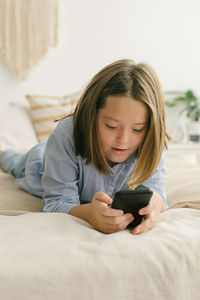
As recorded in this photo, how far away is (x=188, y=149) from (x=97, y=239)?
2217mm

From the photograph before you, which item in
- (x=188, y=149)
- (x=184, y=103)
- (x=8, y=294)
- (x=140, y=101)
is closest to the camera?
(x=8, y=294)

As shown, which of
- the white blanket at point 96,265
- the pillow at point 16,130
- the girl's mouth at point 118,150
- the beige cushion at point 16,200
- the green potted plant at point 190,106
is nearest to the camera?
the white blanket at point 96,265

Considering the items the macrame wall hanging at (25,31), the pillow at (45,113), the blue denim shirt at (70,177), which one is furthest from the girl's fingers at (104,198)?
the macrame wall hanging at (25,31)

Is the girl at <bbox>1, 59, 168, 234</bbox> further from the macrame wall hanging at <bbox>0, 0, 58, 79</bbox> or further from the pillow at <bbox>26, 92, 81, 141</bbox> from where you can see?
the macrame wall hanging at <bbox>0, 0, 58, 79</bbox>

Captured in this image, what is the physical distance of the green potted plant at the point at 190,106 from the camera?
10.2 ft

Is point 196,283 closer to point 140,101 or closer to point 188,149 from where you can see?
point 140,101

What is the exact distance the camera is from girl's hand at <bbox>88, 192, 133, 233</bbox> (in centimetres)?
88

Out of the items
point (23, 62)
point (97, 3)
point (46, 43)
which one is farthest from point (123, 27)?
point (23, 62)

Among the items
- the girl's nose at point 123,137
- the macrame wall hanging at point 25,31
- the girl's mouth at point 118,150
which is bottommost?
the girl's mouth at point 118,150

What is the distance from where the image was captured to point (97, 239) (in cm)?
82

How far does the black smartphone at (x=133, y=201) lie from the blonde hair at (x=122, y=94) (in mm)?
252

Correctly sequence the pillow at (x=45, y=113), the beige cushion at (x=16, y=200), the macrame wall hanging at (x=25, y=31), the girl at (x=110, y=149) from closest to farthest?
the girl at (x=110, y=149)
the beige cushion at (x=16, y=200)
the pillow at (x=45, y=113)
the macrame wall hanging at (x=25, y=31)

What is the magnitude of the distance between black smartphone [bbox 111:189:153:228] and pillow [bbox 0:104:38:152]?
133cm

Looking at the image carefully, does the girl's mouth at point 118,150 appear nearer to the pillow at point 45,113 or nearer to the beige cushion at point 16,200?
the beige cushion at point 16,200
